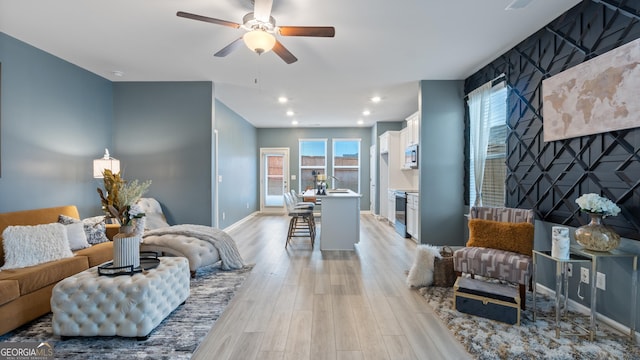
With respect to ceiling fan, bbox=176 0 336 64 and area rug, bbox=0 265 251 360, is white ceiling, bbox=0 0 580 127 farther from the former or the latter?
area rug, bbox=0 265 251 360

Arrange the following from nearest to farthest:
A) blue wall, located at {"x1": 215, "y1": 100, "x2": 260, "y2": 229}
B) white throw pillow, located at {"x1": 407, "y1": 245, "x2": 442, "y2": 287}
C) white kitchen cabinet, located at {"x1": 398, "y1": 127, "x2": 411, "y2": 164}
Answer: white throw pillow, located at {"x1": 407, "y1": 245, "x2": 442, "y2": 287}, blue wall, located at {"x1": 215, "y1": 100, "x2": 260, "y2": 229}, white kitchen cabinet, located at {"x1": 398, "y1": 127, "x2": 411, "y2": 164}

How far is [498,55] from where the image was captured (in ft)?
12.7

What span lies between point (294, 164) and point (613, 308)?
7.90 meters

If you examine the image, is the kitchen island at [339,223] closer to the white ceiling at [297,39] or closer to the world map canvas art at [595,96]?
the white ceiling at [297,39]

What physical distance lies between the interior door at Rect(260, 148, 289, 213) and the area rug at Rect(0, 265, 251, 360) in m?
6.60

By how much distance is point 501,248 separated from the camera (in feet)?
9.83

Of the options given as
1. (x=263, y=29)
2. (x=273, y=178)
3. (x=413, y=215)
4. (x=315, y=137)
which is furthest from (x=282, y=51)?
(x=273, y=178)

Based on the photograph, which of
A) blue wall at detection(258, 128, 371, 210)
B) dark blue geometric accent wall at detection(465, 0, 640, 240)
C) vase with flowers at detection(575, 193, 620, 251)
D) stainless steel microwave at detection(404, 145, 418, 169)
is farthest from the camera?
blue wall at detection(258, 128, 371, 210)

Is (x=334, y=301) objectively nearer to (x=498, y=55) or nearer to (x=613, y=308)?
(x=613, y=308)

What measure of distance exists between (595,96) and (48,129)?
577cm

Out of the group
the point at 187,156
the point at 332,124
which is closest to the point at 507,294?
the point at 187,156

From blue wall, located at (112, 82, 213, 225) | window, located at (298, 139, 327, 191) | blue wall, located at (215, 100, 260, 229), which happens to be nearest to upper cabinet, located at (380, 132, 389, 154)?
window, located at (298, 139, 327, 191)

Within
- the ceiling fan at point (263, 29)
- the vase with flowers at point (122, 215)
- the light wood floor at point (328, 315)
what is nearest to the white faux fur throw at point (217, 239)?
the light wood floor at point (328, 315)

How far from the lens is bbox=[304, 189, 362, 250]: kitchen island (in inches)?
189
